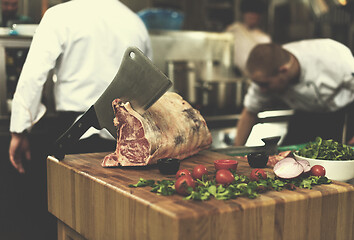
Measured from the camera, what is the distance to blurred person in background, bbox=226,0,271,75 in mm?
5980

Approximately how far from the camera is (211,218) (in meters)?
1.12

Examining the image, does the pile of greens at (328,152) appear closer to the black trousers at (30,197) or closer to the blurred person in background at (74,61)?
the blurred person in background at (74,61)

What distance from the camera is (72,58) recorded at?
2.59m

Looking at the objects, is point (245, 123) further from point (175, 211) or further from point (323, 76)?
point (175, 211)

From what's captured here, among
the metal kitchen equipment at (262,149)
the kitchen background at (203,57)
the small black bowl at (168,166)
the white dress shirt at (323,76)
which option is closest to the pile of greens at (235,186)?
the small black bowl at (168,166)

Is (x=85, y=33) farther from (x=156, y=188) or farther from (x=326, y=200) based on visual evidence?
(x=326, y=200)

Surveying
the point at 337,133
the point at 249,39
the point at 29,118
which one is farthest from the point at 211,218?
the point at 249,39

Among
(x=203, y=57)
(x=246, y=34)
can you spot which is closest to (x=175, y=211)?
(x=203, y=57)

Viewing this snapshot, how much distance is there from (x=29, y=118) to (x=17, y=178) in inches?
45.3

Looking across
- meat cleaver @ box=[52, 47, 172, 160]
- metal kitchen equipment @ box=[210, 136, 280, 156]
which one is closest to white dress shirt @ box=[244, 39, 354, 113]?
metal kitchen equipment @ box=[210, 136, 280, 156]

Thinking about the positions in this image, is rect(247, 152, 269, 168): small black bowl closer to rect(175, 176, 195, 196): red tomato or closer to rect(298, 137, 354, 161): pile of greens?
rect(298, 137, 354, 161): pile of greens

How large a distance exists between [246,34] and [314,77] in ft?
10.3

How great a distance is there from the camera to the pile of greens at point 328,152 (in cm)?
171

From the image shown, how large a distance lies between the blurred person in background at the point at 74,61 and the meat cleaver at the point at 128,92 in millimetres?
847
